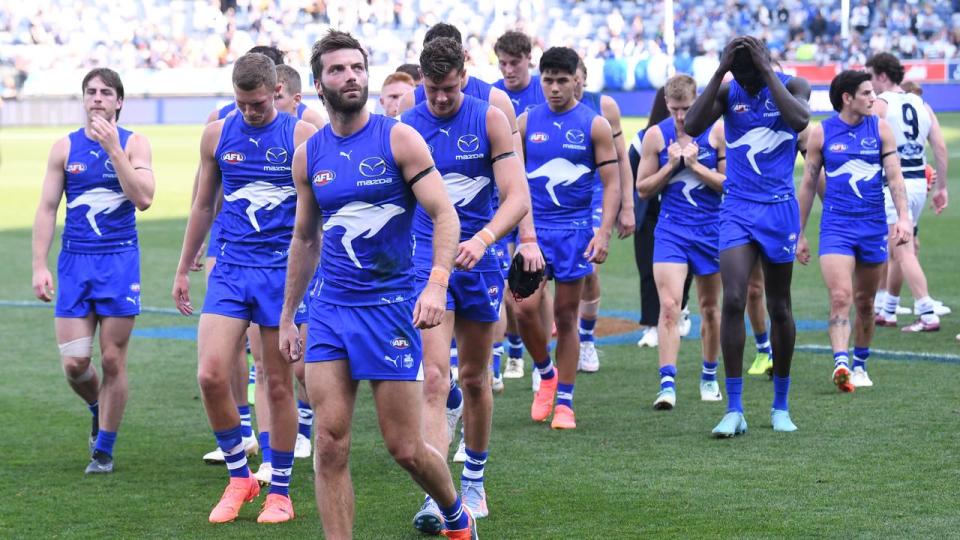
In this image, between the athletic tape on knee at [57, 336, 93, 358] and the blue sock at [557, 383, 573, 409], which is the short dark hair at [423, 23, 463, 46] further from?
the athletic tape on knee at [57, 336, 93, 358]

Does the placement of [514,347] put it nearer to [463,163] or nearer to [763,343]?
[763,343]

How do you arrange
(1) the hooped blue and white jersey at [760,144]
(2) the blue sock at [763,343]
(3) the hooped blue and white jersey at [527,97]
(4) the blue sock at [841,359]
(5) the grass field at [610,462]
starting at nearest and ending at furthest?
(5) the grass field at [610,462], (1) the hooped blue and white jersey at [760,144], (4) the blue sock at [841,359], (3) the hooped blue and white jersey at [527,97], (2) the blue sock at [763,343]

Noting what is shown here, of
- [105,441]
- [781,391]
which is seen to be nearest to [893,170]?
[781,391]

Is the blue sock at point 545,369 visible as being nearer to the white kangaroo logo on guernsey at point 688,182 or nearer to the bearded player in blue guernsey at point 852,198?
the white kangaroo logo on guernsey at point 688,182

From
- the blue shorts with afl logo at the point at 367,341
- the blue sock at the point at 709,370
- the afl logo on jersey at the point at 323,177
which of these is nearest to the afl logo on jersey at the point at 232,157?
the afl logo on jersey at the point at 323,177

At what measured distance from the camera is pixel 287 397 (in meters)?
6.84

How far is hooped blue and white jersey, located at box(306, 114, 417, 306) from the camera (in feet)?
18.0

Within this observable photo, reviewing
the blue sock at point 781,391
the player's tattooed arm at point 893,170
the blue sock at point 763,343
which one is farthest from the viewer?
the blue sock at point 763,343

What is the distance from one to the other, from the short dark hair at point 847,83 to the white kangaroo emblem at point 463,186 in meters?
3.40

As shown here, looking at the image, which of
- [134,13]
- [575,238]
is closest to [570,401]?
[575,238]

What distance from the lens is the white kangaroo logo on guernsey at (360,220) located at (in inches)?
217

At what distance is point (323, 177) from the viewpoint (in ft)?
18.1

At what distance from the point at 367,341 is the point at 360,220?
0.48 meters

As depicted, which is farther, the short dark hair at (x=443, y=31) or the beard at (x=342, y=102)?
the short dark hair at (x=443, y=31)
